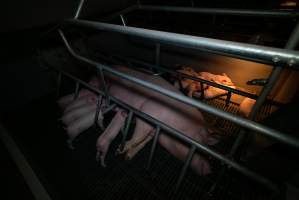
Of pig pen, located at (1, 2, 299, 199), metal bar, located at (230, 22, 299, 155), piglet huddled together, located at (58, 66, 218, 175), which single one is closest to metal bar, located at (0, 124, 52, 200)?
pig pen, located at (1, 2, 299, 199)

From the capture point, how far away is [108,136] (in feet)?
5.41

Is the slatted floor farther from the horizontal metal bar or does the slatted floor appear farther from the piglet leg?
the horizontal metal bar

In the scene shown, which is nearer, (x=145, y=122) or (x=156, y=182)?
(x=156, y=182)

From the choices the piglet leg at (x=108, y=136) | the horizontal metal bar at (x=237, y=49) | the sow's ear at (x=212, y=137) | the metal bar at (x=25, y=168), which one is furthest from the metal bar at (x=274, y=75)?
the metal bar at (x=25, y=168)

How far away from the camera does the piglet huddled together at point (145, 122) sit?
A: 1440mm

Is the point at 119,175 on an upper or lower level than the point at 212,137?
lower

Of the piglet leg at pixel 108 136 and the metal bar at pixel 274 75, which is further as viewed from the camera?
the piglet leg at pixel 108 136

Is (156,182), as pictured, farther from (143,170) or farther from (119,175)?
(119,175)

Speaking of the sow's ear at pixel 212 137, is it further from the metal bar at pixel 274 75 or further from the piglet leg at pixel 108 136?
the piglet leg at pixel 108 136

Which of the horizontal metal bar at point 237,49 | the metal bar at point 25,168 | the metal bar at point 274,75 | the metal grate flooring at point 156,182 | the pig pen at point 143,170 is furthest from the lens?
the metal grate flooring at point 156,182

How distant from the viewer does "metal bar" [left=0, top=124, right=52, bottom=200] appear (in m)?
1.21

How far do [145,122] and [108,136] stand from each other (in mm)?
362

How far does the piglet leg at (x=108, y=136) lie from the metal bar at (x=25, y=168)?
0.51 metres

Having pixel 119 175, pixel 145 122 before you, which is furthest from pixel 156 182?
pixel 145 122
